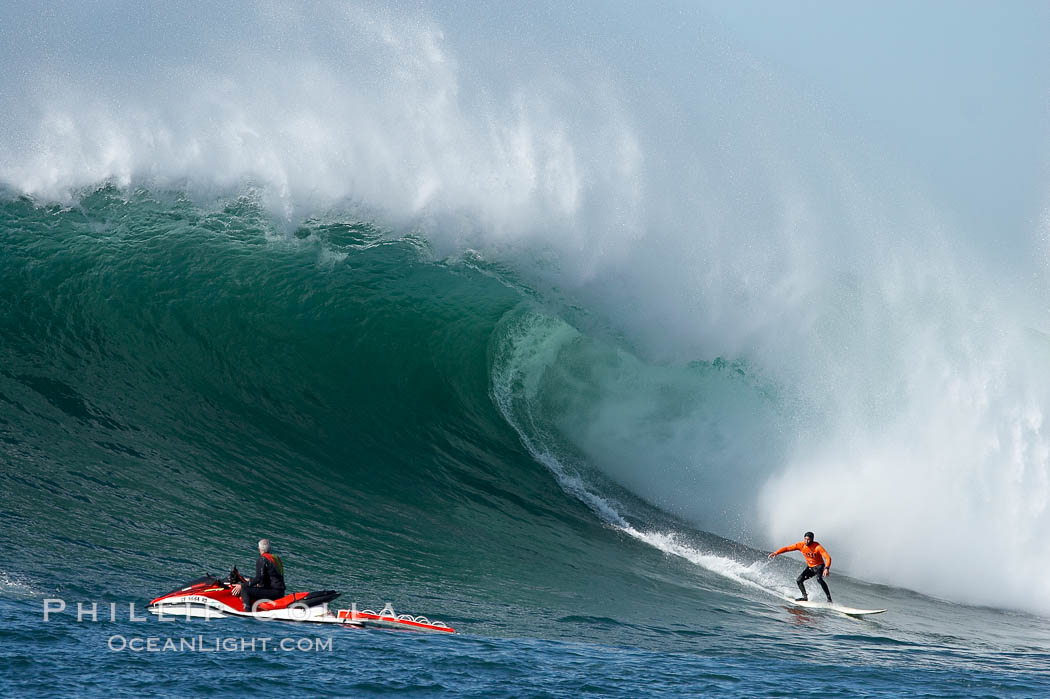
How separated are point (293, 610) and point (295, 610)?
0.02m

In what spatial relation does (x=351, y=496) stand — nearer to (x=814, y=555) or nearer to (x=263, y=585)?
(x=263, y=585)

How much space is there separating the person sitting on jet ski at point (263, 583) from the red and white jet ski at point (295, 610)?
0.05m

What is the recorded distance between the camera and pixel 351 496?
12094mm

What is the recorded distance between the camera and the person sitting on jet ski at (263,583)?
8797 millimetres

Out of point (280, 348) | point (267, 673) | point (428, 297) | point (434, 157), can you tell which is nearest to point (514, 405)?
point (428, 297)

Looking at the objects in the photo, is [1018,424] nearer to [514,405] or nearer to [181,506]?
[514,405]

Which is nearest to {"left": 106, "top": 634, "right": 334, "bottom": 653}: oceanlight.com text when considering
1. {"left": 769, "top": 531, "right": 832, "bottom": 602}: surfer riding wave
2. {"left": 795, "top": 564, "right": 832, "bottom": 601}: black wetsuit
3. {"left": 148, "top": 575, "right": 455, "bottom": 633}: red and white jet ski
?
{"left": 148, "top": 575, "right": 455, "bottom": 633}: red and white jet ski

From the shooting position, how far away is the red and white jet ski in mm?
8657

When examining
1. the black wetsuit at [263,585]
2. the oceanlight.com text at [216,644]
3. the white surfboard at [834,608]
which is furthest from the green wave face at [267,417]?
the white surfboard at [834,608]

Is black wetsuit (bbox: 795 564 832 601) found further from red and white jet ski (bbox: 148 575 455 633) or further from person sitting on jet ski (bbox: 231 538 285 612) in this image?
person sitting on jet ski (bbox: 231 538 285 612)

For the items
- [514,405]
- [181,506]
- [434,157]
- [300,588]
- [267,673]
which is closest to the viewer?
[267,673]

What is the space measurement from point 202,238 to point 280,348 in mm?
2616

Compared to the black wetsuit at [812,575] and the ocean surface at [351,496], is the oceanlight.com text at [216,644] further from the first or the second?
the black wetsuit at [812,575]

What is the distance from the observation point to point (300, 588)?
937 centimetres
